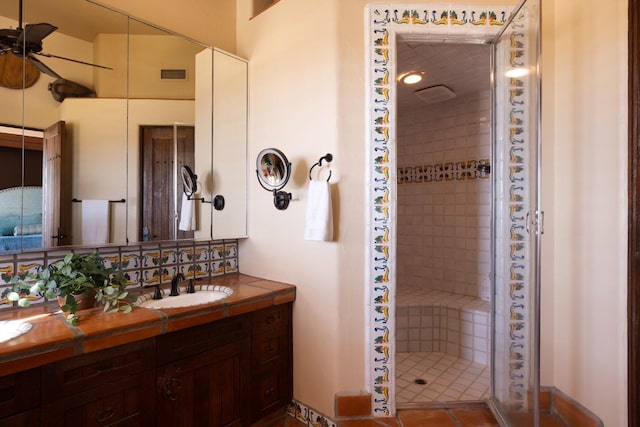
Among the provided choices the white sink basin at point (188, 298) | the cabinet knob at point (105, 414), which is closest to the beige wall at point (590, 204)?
the white sink basin at point (188, 298)

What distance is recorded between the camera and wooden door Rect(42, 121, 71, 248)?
5.26ft

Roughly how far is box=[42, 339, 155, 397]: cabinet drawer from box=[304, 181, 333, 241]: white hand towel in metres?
0.89

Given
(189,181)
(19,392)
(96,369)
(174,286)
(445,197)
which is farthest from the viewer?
(445,197)

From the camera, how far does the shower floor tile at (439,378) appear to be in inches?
84.7

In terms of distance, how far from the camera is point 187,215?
2.09 meters

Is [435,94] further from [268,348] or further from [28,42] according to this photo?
[28,42]

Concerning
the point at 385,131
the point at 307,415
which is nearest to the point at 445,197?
the point at 385,131

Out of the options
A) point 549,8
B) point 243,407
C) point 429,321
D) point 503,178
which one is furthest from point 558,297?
point 243,407

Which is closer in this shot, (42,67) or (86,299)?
(86,299)

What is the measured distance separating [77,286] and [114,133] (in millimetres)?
848

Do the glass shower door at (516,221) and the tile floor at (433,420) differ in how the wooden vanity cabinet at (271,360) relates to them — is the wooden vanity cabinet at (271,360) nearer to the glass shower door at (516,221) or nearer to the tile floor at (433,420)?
the tile floor at (433,420)

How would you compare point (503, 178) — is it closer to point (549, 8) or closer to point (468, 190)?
point (549, 8)

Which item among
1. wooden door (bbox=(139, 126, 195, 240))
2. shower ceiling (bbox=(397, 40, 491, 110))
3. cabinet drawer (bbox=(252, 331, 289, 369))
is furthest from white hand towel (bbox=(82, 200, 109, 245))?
shower ceiling (bbox=(397, 40, 491, 110))

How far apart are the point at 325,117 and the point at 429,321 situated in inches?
80.7
